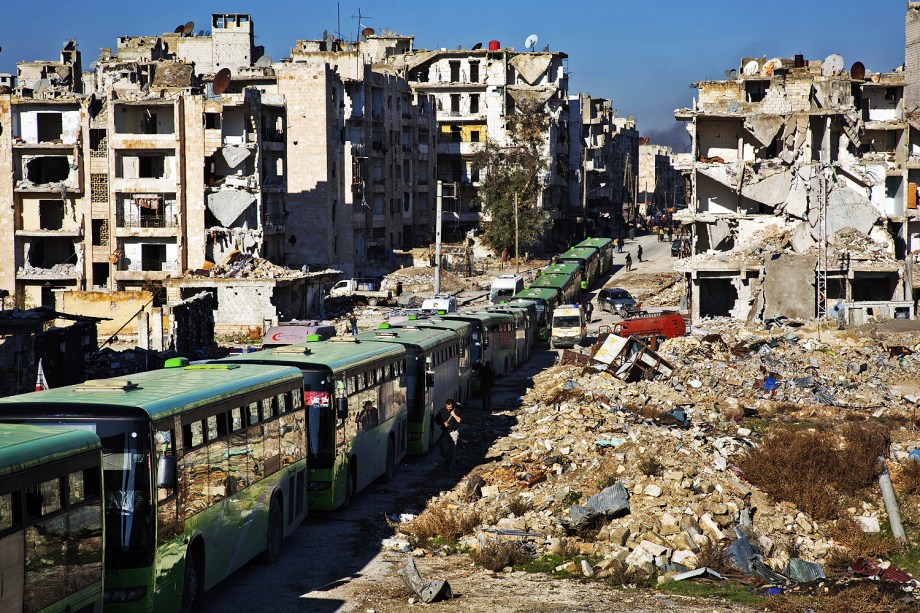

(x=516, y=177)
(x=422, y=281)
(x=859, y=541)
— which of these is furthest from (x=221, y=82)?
(x=859, y=541)

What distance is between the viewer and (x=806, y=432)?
24922 mm

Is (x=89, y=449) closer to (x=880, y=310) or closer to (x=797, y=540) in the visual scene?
(x=797, y=540)

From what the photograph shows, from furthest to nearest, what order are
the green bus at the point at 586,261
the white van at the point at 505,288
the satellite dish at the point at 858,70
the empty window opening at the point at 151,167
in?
the green bus at the point at 586,261 → the satellite dish at the point at 858,70 → the white van at the point at 505,288 → the empty window opening at the point at 151,167

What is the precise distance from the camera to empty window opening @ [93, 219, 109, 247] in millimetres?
62875

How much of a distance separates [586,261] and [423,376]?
4838cm

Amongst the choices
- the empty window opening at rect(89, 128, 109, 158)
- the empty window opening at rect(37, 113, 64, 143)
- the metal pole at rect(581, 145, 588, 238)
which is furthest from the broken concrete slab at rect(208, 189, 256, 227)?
the metal pole at rect(581, 145, 588, 238)

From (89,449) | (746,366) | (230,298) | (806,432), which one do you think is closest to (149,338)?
(230,298)

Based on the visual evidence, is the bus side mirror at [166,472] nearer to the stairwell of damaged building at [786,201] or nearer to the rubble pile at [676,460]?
the rubble pile at [676,460]

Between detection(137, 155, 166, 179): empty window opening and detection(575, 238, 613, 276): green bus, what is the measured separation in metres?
31.0

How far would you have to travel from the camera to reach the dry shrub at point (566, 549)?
17281mm

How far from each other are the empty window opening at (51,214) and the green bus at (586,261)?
3032 cm

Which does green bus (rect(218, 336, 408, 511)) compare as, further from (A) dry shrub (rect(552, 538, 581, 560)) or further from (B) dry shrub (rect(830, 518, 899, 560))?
(B) dry shrub (rect(830, 518, 899, 560))

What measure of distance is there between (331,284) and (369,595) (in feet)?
178

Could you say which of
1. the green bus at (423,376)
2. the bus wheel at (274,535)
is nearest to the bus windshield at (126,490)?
the bus wheel at (274,535)
